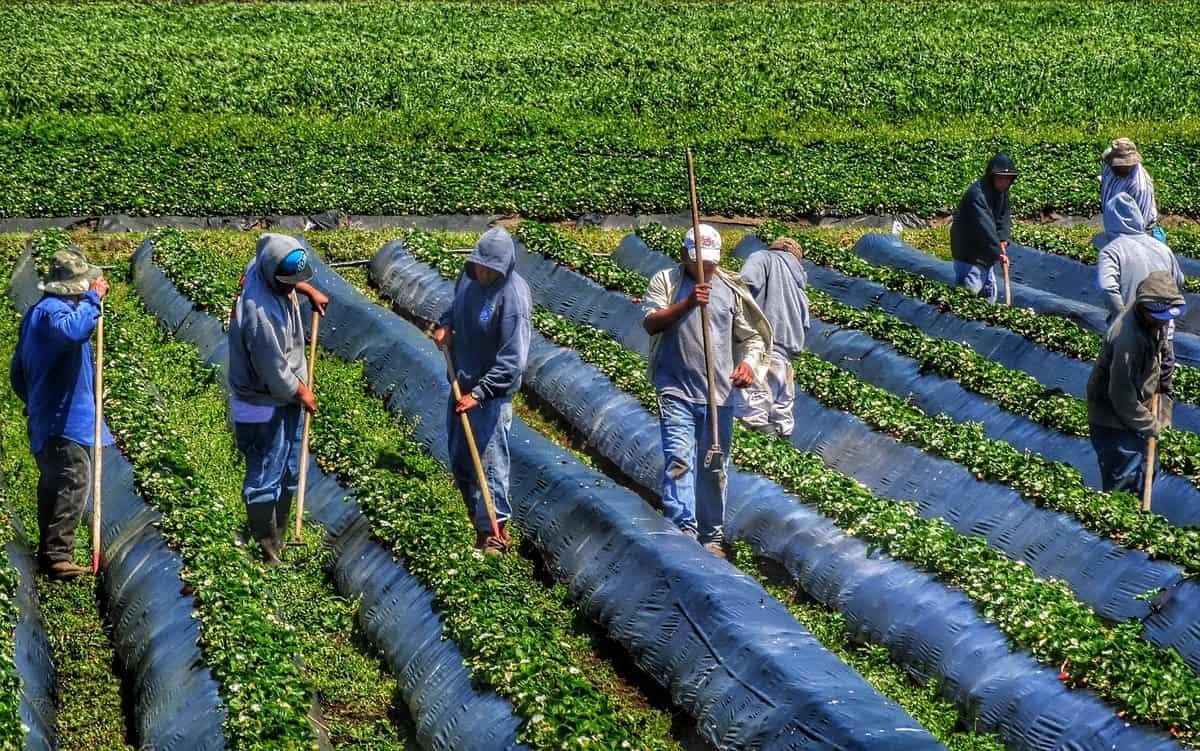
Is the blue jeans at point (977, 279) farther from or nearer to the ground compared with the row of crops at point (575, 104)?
farther from the ground

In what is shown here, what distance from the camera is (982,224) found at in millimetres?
15320

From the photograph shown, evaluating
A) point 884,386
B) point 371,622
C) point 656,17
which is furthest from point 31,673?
point 656,17

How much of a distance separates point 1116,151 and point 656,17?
26.2 m

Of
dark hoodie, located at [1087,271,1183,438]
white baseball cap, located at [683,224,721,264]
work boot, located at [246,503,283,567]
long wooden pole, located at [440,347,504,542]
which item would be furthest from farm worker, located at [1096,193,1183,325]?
work boot, located at [246,503,283,567]

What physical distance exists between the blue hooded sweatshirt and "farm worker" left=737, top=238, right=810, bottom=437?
2.81 metres

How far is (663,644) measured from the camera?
26.7 ft

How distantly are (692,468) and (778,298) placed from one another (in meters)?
2.91

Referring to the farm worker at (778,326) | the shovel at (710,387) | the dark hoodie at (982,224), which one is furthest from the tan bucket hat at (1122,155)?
the shovel at (710,387)

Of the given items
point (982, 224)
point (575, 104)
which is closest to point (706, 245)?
point (982, 224)

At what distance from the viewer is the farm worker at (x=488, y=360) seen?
951cm

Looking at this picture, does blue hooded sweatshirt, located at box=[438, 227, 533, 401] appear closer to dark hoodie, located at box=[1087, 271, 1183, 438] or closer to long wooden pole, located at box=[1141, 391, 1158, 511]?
dark hoodie, located at box=[1087, 271, 1183, 438]

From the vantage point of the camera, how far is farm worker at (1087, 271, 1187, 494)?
31.7 ft

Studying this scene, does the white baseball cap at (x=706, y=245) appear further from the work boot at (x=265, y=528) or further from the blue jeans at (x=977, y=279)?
the blue jeans at (x=977, y=279)

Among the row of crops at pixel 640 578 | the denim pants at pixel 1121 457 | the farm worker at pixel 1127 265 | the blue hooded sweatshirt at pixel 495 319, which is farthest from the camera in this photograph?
the farm worker at pixel 1127 265
